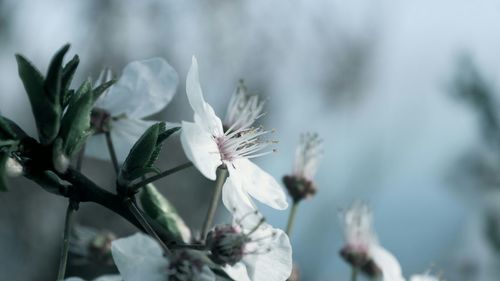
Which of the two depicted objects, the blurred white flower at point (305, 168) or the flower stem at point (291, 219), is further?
the blurred white flower at point (305, 168)

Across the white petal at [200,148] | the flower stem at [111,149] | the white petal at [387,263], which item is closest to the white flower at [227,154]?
the white petal at [200,148]

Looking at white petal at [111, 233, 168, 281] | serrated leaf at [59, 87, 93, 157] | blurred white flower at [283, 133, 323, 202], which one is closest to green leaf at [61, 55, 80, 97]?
serrated leaf at [59, 87, 93, 157]

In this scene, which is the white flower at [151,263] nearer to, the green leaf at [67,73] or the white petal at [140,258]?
the white petal at [140,258]

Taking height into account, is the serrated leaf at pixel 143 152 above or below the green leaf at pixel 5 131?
above

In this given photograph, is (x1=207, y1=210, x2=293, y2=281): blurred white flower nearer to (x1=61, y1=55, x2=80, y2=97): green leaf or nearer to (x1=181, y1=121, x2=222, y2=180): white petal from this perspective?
(x1=181, y1=121, x2=222, y2=180): white petal

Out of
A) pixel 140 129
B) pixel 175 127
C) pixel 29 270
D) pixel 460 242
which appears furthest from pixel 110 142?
pixel 29 270

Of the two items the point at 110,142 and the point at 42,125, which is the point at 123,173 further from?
the point at 110,142
